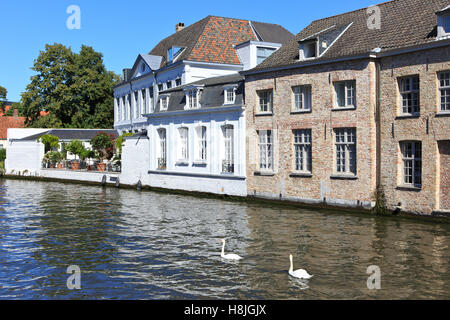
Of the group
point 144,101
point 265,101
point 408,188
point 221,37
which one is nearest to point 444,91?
point 408,188

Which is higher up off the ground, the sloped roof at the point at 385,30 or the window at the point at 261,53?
the window at the point at 261,53

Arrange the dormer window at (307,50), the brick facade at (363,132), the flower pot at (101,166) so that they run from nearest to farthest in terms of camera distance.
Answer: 1. the brick facade at (363,132)
2. the dormer window at (307,50)
3. the flower pot at (101,166)

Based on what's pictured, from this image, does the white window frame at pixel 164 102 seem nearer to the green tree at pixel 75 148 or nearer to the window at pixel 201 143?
the window at pixel 201 143

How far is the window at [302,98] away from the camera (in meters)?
23.7

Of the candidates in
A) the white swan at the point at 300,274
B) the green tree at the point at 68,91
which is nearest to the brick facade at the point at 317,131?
the white swan at the point at 300,274

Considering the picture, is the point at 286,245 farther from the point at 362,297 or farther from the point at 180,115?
the point at 180,115

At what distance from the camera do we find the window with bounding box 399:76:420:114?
1975 cm

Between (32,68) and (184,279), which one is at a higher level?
(32,68)

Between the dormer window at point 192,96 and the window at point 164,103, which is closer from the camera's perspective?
the dormer window at point 192,96

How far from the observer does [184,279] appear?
37.7 ft

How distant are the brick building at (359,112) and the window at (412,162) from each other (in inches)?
1.4
